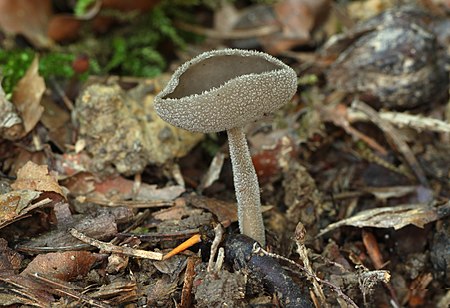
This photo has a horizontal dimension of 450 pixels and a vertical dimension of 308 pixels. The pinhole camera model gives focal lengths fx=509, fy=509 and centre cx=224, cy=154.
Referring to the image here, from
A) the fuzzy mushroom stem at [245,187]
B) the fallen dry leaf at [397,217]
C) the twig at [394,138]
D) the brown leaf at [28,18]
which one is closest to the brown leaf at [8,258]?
the fuzzy mushroom stem at [245,187]

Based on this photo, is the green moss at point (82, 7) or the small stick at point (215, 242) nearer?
the small stick at point (215, 242)

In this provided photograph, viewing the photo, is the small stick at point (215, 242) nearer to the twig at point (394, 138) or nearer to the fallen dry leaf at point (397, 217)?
the fallen dry leaf at point (397, 217)

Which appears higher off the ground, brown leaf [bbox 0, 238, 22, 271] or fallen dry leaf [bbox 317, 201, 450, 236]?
fallen dry leaf [bbox 317, 201, 450, 236]

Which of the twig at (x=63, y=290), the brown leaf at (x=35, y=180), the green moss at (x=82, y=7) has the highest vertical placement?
the green moss at (x=82, y=7)

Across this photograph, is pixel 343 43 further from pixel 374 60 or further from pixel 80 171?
pixel 80 171

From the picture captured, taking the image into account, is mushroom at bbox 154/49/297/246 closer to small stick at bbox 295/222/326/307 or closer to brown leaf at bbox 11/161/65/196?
small stick at bbox 295/222/326/307

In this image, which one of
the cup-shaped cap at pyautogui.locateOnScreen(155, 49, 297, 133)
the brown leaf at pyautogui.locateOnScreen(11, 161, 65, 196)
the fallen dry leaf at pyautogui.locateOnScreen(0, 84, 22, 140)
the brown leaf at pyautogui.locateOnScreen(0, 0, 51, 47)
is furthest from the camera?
the brown leaf at pyautogui.locateOnScreen(0, 0, 51, 47)

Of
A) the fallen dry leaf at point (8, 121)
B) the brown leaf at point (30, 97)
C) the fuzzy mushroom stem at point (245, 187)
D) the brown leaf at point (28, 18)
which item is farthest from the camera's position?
the brown leaf at point (28, 18)

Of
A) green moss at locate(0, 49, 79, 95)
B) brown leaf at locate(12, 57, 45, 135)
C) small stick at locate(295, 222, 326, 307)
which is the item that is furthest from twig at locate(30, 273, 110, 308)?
green moss at locate(0, 49, 79, 95)

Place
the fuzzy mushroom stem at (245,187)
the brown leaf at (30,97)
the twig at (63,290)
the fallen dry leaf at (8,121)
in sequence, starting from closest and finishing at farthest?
1. the twig at (63,290)
2. the fuzzy mushroom stem at (245,187)
3. the fallen dry leaf at (8,121)
4. the brown leaf at (30,97)
